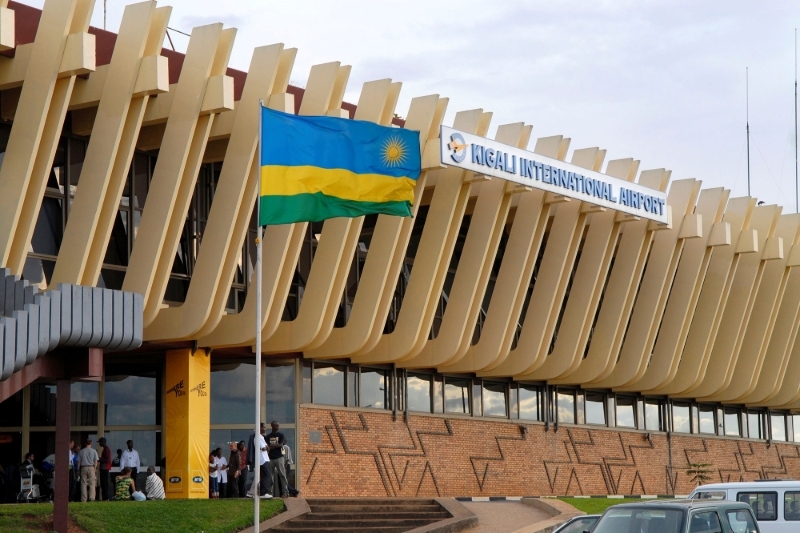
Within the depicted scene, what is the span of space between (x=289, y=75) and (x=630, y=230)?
13.3 metres

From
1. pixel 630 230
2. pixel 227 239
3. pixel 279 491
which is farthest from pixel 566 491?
pixel 227 239

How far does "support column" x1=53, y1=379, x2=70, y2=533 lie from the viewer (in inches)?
757

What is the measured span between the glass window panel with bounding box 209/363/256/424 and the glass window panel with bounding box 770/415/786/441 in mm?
25887

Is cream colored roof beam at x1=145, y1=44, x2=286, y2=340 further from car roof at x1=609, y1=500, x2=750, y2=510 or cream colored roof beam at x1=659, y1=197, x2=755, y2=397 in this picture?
cream colored roof beam at x1=659, y1=197, x2=755, y2=397

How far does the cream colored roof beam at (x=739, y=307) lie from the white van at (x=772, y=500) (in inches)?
853

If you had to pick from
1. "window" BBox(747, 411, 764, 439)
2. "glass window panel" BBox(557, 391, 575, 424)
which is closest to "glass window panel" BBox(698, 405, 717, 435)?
"window" BBox(747, 411, 764, 439)

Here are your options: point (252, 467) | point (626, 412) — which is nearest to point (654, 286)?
point (626, 412)

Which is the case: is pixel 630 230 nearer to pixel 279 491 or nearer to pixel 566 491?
pixel 566 491

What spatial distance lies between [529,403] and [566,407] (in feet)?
6.43

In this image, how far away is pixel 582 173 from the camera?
31578 millimetres

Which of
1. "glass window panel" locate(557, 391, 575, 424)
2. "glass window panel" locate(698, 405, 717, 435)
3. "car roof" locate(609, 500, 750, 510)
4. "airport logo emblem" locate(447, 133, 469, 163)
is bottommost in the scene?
"car roof" locate(609, 500, 750, 510)

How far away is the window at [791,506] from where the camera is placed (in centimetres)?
1800

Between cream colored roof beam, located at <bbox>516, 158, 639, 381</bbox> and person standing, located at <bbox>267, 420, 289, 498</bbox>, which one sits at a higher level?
cream colored roof beam, located at <bbox>516, 158, 639, 381</bbox>

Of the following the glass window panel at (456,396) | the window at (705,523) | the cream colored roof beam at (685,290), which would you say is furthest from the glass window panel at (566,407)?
the window at (705,523)
